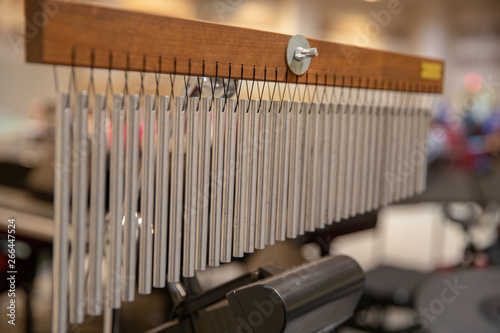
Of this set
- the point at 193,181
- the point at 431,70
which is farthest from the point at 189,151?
the point at 431,70

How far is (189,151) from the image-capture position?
1.05 meters

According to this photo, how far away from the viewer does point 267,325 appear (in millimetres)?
1033

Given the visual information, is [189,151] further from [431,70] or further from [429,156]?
[429,156]

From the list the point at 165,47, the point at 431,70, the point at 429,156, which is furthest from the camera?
the point at 429,156

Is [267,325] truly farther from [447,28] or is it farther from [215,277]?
[447,28]

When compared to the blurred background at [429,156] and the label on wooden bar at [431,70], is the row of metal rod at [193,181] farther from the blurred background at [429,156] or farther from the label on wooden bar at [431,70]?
the blurred background at [429,156]

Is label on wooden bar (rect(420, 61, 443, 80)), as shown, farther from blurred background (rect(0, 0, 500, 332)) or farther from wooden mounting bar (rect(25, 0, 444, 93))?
blurred background (rect(0, 0, 500, 332))

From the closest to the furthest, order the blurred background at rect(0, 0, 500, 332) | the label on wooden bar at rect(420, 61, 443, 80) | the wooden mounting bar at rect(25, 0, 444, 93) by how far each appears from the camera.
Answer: the wooden mounting bar at rect(25, 0, 444, 93)
the label on wooden bar at rect(420, 61, 443, 80)
the blurred background at rect(0, 0, 500, 332)

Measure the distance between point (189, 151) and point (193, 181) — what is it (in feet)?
0.21

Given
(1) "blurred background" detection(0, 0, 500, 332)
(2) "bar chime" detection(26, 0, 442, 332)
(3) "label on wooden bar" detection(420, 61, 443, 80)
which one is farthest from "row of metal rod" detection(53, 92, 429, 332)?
→ (1) "blurred background" detection(0, 0, 500, 332)

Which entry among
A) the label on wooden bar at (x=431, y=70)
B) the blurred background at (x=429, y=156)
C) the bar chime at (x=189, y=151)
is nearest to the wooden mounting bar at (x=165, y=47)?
the bar chime at (x=189, y=151)

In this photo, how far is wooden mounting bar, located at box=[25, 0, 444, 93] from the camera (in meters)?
0.83

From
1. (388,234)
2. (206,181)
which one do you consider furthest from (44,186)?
(388,234)

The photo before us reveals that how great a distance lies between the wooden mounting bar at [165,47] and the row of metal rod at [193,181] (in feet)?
0.23
